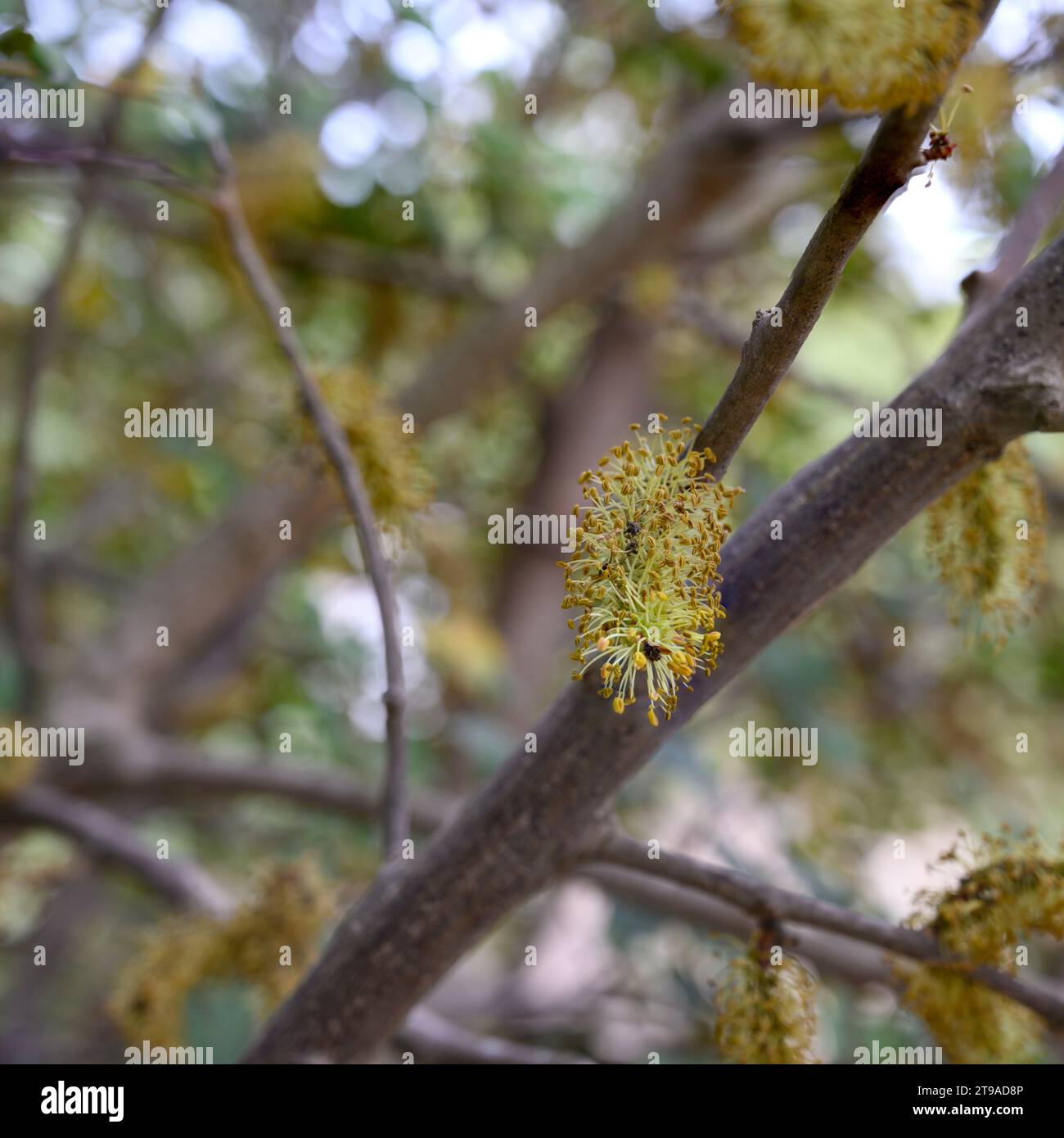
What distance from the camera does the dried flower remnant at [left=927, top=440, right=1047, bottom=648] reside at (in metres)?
0.70

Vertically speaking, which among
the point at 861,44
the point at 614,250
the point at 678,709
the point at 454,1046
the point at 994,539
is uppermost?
the point at 614,250

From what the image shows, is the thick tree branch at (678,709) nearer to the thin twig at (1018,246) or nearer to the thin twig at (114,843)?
the thin twig at (1018,246)

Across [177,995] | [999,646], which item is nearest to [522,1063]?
[177,995]

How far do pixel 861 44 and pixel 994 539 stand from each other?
0.32 metres

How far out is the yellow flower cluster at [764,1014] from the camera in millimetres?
673

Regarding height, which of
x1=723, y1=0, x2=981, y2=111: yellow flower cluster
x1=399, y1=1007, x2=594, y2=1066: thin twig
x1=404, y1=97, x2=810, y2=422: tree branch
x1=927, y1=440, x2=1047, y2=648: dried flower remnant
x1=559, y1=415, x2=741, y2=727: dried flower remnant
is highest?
x1=404, y1=97, x2=810, y2=422: tree branch

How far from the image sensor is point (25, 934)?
7.53 feet

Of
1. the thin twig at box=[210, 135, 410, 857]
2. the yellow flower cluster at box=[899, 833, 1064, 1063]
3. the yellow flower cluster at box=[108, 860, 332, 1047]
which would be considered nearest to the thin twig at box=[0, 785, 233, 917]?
the yellow flower cluster at box=[108, 860, 332, 1047]

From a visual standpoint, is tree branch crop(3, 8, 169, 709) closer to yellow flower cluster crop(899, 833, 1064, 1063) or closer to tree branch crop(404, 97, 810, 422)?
tree branch crop(404, 97, 810, 422)

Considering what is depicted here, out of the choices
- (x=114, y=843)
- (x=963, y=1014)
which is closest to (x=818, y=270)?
(x=963, y=1014)

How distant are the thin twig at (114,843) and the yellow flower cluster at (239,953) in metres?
0.11

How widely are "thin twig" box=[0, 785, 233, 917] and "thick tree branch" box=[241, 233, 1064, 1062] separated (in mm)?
474

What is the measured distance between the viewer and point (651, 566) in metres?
0.53

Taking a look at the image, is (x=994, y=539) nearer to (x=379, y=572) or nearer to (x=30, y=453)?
(x=379, y=572)
